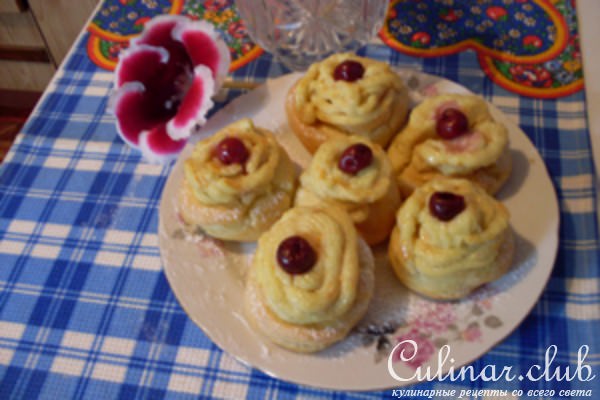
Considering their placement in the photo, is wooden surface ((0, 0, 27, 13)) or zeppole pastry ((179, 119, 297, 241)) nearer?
zeppole pastry ((179, 119, 297, 241))

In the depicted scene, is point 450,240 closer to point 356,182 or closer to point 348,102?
point 356,182

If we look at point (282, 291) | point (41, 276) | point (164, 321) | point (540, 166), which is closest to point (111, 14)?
point (41, 276)

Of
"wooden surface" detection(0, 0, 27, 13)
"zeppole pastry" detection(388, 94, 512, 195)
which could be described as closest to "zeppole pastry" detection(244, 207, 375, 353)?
"zeppole pastry" detection(388, 94, 512, 195)

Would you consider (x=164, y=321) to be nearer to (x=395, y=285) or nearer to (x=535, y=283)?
(x=395, y=285)

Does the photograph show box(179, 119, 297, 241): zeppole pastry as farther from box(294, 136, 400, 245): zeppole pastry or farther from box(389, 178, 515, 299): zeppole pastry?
box(389, 178, 515, 299): zeppole pastry

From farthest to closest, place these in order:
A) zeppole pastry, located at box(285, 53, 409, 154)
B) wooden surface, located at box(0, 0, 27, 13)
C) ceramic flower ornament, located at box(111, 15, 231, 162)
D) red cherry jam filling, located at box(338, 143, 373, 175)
→ wooden surface, located at box(0, 0, 27, 13) → ceramic flower ornament, located at box(111, 15, 231, 162) → zeppole pastry, located at box(285, 53, 409, 154) → red cherry jam filling, located at box(338, 143, 373, 175)

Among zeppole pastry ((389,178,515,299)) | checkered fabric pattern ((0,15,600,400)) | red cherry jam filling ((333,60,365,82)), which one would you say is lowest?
checkered fabric pattern ((0,15,600,400))
